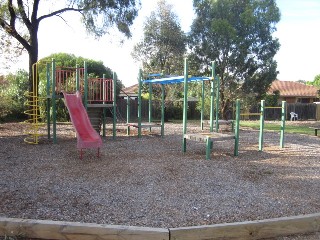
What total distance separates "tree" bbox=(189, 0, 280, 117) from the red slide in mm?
12214

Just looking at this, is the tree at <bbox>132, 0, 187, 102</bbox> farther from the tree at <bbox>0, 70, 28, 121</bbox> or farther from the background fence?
the tree at <bbox>0, 70, 28, 121</bbox>

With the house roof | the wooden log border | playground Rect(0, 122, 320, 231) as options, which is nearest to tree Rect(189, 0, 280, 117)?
playground Rect(0, 122, 320, 231)

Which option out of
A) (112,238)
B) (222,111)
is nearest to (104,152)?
(112,238)

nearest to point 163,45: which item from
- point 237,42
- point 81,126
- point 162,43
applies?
point 162,43

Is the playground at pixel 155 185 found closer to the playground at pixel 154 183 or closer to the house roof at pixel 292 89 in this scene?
the playground at pixel 154 183

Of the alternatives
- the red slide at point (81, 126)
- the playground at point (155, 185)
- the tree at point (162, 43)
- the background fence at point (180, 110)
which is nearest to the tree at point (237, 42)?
the tree at point (162, 43)

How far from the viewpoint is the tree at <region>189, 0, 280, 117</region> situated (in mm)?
19562

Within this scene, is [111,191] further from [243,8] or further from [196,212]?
[243,8]

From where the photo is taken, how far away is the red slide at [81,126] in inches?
314

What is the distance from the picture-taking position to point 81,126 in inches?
360

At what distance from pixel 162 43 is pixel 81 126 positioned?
1825 centimetres

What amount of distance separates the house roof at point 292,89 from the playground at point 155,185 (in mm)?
34177

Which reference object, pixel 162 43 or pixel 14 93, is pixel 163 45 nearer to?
pixel 162 43

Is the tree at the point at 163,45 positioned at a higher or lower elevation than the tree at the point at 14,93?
higher
